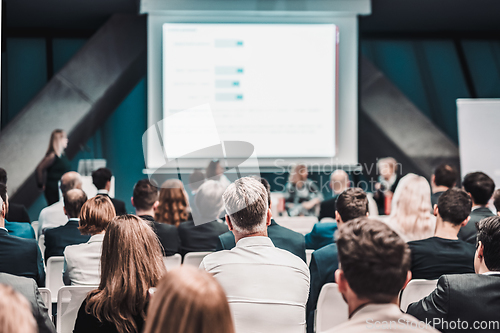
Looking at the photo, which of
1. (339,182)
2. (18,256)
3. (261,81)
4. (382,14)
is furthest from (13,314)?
(382,14)

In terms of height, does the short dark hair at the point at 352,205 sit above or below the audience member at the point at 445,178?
below

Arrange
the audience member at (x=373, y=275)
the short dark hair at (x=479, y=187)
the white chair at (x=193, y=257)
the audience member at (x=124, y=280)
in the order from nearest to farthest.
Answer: the audience member at (x=373, y=275) < the audience member at (x=124, y=280) < the white chair at (x=193, y=257) < the short dark hair at (x=479, y=187)

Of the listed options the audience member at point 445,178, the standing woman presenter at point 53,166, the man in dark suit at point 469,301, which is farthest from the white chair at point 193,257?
the standing woman presenter at point 53,166

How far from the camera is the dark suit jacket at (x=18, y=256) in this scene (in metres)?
2.37

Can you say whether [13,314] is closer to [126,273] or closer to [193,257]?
[126,273]

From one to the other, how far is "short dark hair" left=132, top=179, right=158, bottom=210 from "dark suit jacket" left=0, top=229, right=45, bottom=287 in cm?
92

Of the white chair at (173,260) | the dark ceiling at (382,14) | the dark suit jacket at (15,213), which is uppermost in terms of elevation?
the dark ceiling at (382,14)

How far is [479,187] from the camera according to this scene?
3359 millimetres

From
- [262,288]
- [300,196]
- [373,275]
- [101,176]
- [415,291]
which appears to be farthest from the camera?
[300,196]

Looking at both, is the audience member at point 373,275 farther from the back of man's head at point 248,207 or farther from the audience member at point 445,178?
the audience member at point 445,178

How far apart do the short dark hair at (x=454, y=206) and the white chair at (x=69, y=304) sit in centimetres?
185

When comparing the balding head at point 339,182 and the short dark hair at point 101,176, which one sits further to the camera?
the balding head at point 339,182

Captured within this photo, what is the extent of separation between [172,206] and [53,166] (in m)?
2.45

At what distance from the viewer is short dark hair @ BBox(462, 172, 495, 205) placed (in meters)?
3.36
